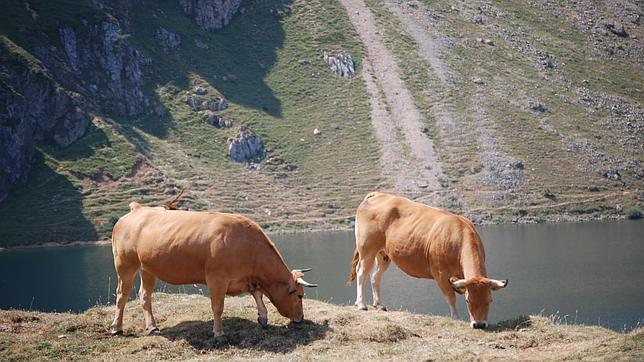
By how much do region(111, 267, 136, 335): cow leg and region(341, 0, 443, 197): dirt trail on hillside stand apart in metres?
95.9

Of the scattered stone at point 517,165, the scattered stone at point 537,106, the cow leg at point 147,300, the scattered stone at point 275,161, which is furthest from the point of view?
the scattered stone at point 537,106

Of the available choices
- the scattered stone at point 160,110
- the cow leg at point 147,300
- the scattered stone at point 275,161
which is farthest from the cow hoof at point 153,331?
the scattered stone at point 160,110

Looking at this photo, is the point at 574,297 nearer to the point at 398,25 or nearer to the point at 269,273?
the point at 269,273

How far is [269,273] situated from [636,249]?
2522 inches

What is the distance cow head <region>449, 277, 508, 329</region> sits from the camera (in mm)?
15961

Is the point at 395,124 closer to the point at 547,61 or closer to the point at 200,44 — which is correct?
the point at 547,61

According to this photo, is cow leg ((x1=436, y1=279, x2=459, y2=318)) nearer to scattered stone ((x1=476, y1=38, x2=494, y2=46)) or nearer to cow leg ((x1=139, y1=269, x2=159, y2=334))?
cow leg ((x1=139, y1=269, x2=159, y2=334))

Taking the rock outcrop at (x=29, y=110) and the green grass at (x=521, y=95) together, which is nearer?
the green grass at (x=521, y=95)

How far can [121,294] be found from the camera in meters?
16.3

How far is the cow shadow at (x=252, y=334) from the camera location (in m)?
14.9

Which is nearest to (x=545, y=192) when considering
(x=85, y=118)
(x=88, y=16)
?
(x=85, y=118)

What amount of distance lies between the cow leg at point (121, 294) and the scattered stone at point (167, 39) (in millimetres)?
144204

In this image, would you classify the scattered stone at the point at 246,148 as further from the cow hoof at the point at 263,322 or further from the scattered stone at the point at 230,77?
the cow hoof at the point at 263,322

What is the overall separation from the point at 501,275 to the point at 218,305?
44.0 m
